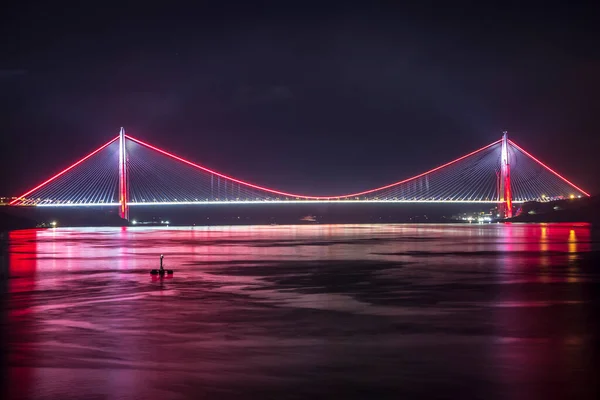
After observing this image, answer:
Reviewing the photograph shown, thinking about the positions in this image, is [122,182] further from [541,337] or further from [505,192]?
[541,337]

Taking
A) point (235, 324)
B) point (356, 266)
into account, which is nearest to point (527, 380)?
point (235, 324)

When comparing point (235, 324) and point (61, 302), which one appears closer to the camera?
point (235, 324)

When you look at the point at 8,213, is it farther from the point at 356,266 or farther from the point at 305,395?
the point at 305,395

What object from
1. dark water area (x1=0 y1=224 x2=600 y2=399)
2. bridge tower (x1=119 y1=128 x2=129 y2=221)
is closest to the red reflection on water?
dark water area (x1=0 y1=224 x2=600 y2=399)

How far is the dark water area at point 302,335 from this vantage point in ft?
30.9

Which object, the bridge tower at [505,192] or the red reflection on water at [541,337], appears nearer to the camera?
the red reflection on water at [541,337]

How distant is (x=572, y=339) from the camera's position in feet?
40.3

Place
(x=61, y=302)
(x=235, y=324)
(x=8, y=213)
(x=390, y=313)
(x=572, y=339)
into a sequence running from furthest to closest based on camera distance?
(x=8, y=213) < (x=61, y=302) < (x=390, y=313) < (x=235, y=324) < (x=572, y=339)

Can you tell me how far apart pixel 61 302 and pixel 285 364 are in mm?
8896

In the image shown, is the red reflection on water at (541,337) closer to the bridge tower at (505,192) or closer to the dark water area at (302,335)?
the dark water area at (302,335)

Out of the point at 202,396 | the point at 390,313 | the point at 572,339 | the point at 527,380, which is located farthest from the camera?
the point at 390,313

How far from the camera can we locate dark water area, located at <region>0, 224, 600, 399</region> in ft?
30.9

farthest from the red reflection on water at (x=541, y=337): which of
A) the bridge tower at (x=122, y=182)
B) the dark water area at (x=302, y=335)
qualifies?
the bridge tower at (x=122, y=182)

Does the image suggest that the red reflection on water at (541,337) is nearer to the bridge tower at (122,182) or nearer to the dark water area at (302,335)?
the dark water area at (302,335)
